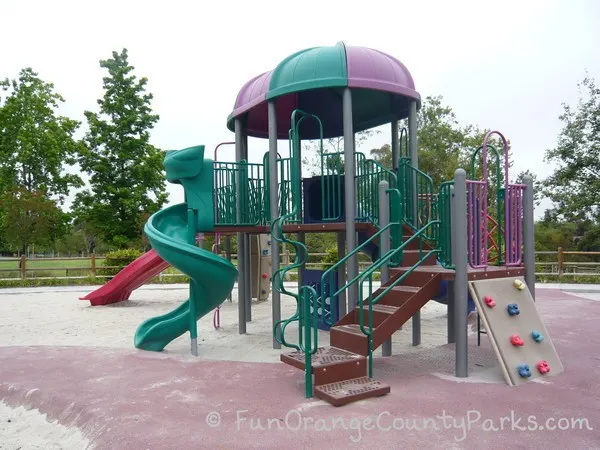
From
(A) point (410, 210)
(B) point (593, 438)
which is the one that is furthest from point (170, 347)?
(B) point (593, 438)

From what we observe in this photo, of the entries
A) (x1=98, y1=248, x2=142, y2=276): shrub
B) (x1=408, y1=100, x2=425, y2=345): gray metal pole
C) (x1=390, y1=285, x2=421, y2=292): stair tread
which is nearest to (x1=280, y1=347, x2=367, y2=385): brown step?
(x1=390, y1=285, x2=421, y2=292): stair tread

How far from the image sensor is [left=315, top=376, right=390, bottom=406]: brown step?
4.54 meters

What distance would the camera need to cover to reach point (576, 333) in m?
8.12

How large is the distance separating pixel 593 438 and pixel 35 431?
4814 mm

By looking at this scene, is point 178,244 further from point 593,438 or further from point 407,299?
point 593,438

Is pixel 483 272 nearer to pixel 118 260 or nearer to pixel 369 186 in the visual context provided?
pixel 369 186

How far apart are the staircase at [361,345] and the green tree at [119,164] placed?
2353 centimetres

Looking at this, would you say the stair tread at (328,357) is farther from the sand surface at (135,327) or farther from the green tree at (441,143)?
the green tree at (441,143)

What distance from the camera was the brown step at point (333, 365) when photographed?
4.83m

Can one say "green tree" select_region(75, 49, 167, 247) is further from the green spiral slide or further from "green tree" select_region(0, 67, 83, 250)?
the green spiral slide

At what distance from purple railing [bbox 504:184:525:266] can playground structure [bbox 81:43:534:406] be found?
0.02 meters

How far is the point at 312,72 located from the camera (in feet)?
22.5

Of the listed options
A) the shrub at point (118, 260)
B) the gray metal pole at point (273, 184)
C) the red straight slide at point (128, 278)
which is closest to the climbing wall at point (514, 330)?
the gray metal pole at point (273, 184)

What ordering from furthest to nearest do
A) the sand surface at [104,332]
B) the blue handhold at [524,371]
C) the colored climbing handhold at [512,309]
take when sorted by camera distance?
the colored climbing handhold at [512,309] < the blue handhold at [524,371] < the sand surface at [104,332]
